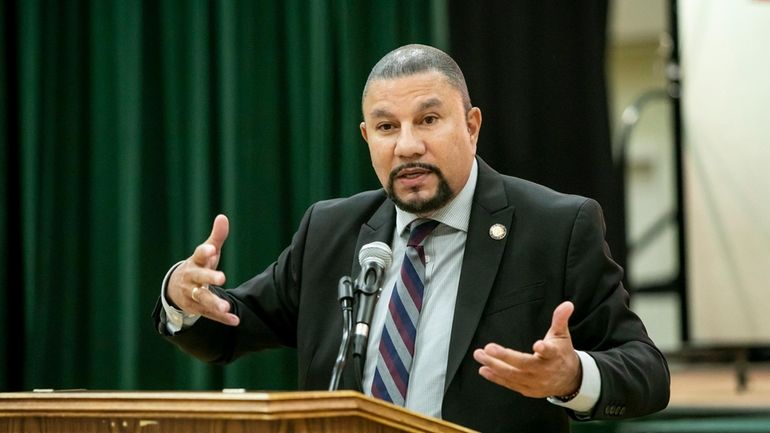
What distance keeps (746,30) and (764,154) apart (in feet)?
2.26

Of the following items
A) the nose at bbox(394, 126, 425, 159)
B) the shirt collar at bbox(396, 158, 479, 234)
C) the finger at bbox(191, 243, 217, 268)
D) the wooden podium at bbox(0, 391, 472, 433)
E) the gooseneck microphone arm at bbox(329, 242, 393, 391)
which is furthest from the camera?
the shirt collar at bbox(396, 158, 479, 234)

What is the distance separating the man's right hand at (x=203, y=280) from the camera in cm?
231

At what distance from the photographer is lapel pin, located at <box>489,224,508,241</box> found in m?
2.61

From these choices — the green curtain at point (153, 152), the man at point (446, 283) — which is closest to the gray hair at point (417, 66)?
the man at point (446, 283)

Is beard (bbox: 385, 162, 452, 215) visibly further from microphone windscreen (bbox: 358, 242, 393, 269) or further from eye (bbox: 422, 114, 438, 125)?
microphone windscreen (bbox: 358, 242, 393, 269)

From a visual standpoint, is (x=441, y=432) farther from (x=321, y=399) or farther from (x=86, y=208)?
(x=86, y=208)

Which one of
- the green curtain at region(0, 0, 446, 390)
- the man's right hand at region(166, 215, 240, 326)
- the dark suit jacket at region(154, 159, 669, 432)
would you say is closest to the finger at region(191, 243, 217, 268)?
the man's right hand at region(166, 215, 240, 326)

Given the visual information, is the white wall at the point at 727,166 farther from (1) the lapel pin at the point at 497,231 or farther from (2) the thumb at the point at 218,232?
(2) the thumb at the point at 218,232

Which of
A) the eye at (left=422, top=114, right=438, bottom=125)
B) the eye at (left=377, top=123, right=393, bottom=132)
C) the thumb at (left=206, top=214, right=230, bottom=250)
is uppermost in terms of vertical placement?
the eye at (left=422, top=114, right=438, bottom=125)

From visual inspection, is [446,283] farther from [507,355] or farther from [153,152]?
[153,152]

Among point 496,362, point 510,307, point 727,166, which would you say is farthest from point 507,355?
point 727,166

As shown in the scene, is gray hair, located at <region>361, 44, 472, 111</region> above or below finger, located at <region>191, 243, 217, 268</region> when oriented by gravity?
above

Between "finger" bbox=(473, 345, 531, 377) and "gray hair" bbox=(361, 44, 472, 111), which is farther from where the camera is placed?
"gray hair" bbox=(361, 44, 472, 111)

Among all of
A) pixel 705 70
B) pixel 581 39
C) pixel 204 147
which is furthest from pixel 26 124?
pixel 705 70
